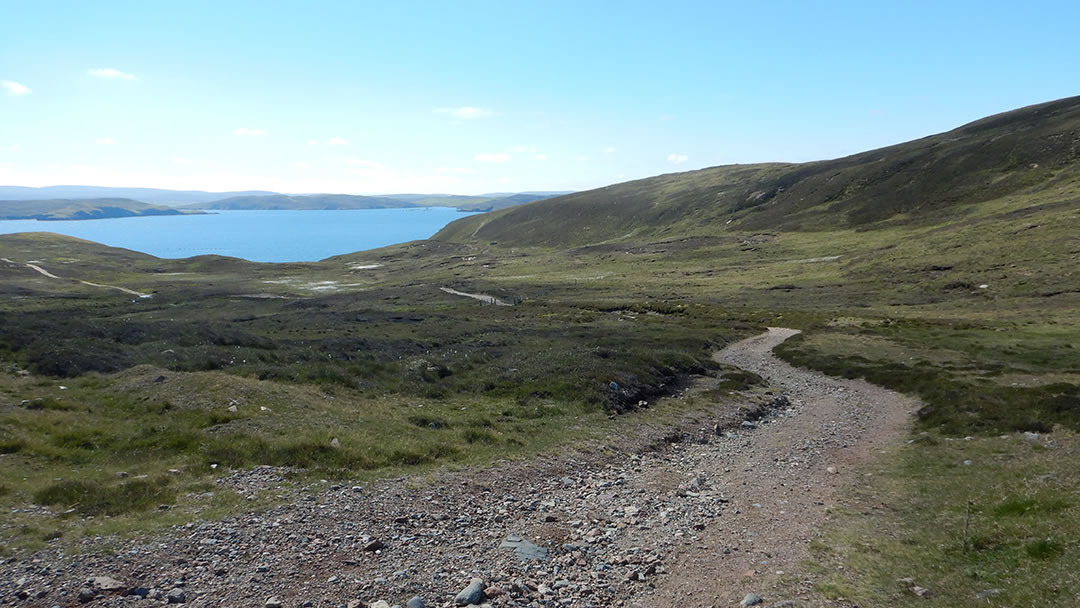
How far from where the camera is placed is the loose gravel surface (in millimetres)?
12781

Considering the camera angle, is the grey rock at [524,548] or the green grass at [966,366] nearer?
the grey rock at [524,548]

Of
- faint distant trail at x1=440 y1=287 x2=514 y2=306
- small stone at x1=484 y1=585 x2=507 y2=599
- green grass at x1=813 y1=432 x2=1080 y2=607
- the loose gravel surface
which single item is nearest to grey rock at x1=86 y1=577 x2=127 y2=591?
the loose gravel surface

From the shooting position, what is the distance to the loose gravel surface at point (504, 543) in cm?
1278

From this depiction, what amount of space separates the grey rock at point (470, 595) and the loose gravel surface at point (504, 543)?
0.08ft

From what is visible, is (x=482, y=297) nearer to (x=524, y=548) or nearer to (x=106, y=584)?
(x=524, y=548)

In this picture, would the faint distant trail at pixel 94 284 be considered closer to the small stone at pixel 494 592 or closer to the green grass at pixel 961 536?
the small stone at pixel 494 592

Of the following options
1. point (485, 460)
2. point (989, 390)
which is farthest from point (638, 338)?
point (485, 460)

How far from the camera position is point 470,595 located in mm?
12820

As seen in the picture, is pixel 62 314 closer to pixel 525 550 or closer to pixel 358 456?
pixel 358 456

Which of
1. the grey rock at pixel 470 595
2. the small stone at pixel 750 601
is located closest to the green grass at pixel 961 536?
the small stone at pixel 750 601

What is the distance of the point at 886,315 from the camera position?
250ft

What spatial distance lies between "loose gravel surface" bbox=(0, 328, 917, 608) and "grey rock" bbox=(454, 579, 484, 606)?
26mm

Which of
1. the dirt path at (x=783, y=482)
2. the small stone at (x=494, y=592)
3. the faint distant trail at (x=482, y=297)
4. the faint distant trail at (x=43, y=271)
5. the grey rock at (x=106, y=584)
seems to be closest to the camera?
the grey rock at (x=106, y=584)

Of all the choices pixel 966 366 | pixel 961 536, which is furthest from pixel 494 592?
pixel 966 366
